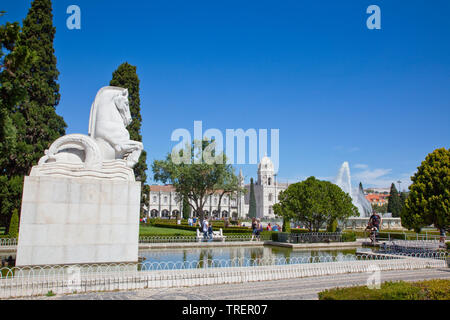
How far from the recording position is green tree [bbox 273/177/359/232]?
766 inches

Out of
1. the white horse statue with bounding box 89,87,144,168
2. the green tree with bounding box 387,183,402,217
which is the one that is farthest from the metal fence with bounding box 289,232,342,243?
the green tree with bounding box 387,183,402,217

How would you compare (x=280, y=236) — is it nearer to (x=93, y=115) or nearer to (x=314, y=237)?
(x=314, y=237)

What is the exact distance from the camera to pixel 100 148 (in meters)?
10.2

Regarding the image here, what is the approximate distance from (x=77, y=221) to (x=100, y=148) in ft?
7.41

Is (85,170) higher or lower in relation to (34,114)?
lower

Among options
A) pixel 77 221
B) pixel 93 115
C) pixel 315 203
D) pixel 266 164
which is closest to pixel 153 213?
pixel 266 164

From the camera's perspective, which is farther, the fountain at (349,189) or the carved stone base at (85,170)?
the fountain at (349,189)

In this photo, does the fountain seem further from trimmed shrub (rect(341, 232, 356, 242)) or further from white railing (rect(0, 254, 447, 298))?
white railing (rect(0, 254, 447, 298))

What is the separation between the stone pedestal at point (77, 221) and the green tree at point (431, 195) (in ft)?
39.7

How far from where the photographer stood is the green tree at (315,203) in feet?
63.8

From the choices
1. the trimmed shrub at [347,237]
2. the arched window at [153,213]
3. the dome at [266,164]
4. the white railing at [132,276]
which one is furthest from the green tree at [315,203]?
the dome at [266,164]

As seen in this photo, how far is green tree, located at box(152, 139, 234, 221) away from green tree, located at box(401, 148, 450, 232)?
66.1ft

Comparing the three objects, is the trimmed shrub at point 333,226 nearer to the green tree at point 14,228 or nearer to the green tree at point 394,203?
the green tree at point 14,228
